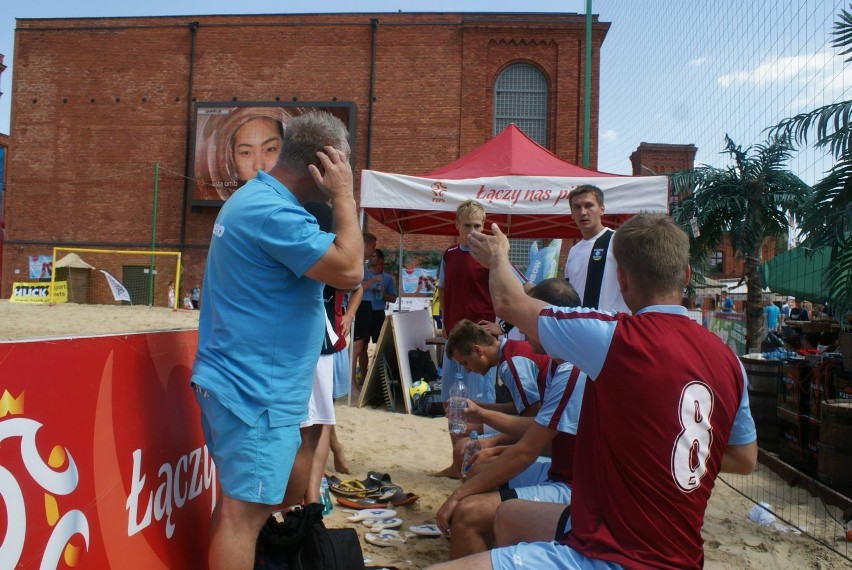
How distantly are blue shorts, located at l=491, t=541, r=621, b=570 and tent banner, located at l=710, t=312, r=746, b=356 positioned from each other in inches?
433

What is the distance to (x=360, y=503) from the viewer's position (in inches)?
152

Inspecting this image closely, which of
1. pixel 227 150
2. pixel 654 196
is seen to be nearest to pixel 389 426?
pixel 654 196

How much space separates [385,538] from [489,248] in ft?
6.84

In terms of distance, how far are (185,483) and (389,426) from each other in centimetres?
399

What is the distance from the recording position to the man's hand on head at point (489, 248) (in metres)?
1.87

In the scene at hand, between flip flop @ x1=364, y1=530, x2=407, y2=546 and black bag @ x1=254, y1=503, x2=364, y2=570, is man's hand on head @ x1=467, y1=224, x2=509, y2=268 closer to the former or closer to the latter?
black bag @ x1=254, y1=503, x2=364, y2=570

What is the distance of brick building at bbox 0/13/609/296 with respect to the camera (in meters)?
24.5

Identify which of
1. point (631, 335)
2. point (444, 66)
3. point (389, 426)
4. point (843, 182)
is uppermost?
point (444, 66)

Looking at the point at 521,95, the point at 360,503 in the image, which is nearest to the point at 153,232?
the point at 521,95

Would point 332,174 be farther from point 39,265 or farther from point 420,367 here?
point 39,265

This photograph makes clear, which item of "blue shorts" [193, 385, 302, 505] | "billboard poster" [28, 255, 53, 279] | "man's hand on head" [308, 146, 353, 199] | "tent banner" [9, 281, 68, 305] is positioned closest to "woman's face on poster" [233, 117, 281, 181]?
"tent banner" [9, 281, 68, 305]

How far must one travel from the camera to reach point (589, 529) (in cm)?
152

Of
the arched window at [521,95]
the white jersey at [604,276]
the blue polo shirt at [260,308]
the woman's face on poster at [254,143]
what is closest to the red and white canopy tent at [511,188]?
the white jersey at [604,276]

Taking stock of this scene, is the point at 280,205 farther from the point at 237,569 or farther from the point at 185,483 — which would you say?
the point at 185,483
